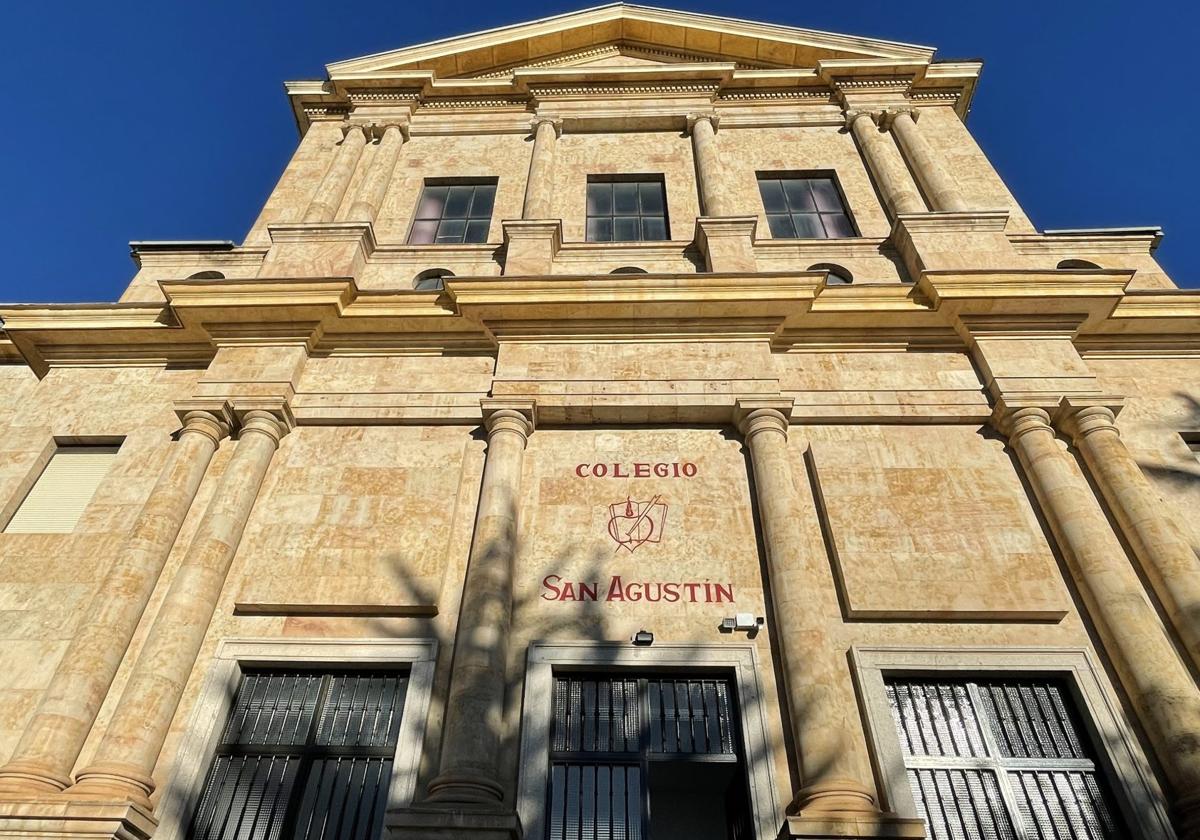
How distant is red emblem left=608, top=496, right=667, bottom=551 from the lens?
971 cm

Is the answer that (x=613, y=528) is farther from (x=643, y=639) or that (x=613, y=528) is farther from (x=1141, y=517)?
(x=1141, y=517)

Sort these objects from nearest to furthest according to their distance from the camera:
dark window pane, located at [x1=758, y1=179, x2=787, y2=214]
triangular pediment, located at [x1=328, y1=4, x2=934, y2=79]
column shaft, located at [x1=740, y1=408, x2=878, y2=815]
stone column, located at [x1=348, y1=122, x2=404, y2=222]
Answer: column shaft, located at [x1=740, y1=408, x2=878, y2=815]
stone column, located at [x1=348, y1=122, x2=404, y2=222]
dark window pane, located at [x1=758, y1=179, x2=787, y2=214]
triangular pediment, located at [x1=328, y1=4, x2=934, y2=79]

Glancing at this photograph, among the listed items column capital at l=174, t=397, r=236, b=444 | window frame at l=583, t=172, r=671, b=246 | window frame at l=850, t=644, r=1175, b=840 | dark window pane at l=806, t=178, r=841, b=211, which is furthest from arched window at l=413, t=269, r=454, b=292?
window frame at l=850, t=644, r=1175, b=840

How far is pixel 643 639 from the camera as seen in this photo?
8.66 meters

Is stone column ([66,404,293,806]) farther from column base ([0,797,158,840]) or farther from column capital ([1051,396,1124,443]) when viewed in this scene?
column capital ([1051,396,1124,443])

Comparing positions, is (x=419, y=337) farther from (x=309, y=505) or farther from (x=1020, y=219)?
(x=1020, y=219)

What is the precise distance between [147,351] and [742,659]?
10.2 metres

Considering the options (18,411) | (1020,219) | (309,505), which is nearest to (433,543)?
(309,505)

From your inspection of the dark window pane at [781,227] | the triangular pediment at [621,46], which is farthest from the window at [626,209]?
the triangular pediment at [621,46]

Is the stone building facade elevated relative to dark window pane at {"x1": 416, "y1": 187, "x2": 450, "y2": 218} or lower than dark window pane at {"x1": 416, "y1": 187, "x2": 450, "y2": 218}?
lower

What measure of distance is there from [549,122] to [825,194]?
5878 millimetres

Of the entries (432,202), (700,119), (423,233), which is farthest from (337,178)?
(700,119)

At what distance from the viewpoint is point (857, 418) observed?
10.8 meters

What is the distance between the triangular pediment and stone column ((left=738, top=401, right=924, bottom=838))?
36.8 ft
